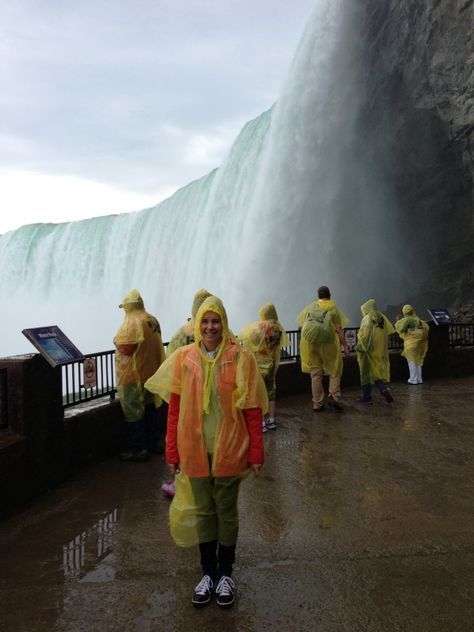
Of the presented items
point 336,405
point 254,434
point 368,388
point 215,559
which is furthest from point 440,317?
point 215,559

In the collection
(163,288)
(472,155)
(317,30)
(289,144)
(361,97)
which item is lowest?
(163,288)

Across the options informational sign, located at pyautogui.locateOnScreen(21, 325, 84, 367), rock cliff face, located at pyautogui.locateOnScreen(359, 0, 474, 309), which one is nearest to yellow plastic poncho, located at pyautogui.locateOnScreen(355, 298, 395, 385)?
informational sign, located at pyautogui.locateOnScreen(21, 325, 84, 367)

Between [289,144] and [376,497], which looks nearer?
[376,497]

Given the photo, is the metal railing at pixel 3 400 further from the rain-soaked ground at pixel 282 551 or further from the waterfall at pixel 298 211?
the waterfall at pixel 298 211

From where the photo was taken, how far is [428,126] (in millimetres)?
19047

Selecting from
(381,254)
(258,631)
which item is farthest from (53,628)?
(381,254)

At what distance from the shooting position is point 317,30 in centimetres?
1948

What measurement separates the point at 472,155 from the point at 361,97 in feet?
16.3

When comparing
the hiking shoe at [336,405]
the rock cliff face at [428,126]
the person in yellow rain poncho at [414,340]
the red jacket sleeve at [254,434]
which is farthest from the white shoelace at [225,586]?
the rock cliff face at [428,126]

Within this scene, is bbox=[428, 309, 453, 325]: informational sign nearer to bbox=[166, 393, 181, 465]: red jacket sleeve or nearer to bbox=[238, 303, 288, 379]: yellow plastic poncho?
bbox=[238, 303, 288, 379]: yellow plastic poncho

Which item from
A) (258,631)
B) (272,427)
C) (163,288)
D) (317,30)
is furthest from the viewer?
(163,288)

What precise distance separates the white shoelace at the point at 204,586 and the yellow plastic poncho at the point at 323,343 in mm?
4640

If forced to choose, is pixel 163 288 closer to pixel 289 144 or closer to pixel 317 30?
pixel 289 144

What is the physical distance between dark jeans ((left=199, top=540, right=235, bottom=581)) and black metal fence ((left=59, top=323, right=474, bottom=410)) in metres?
2.23
